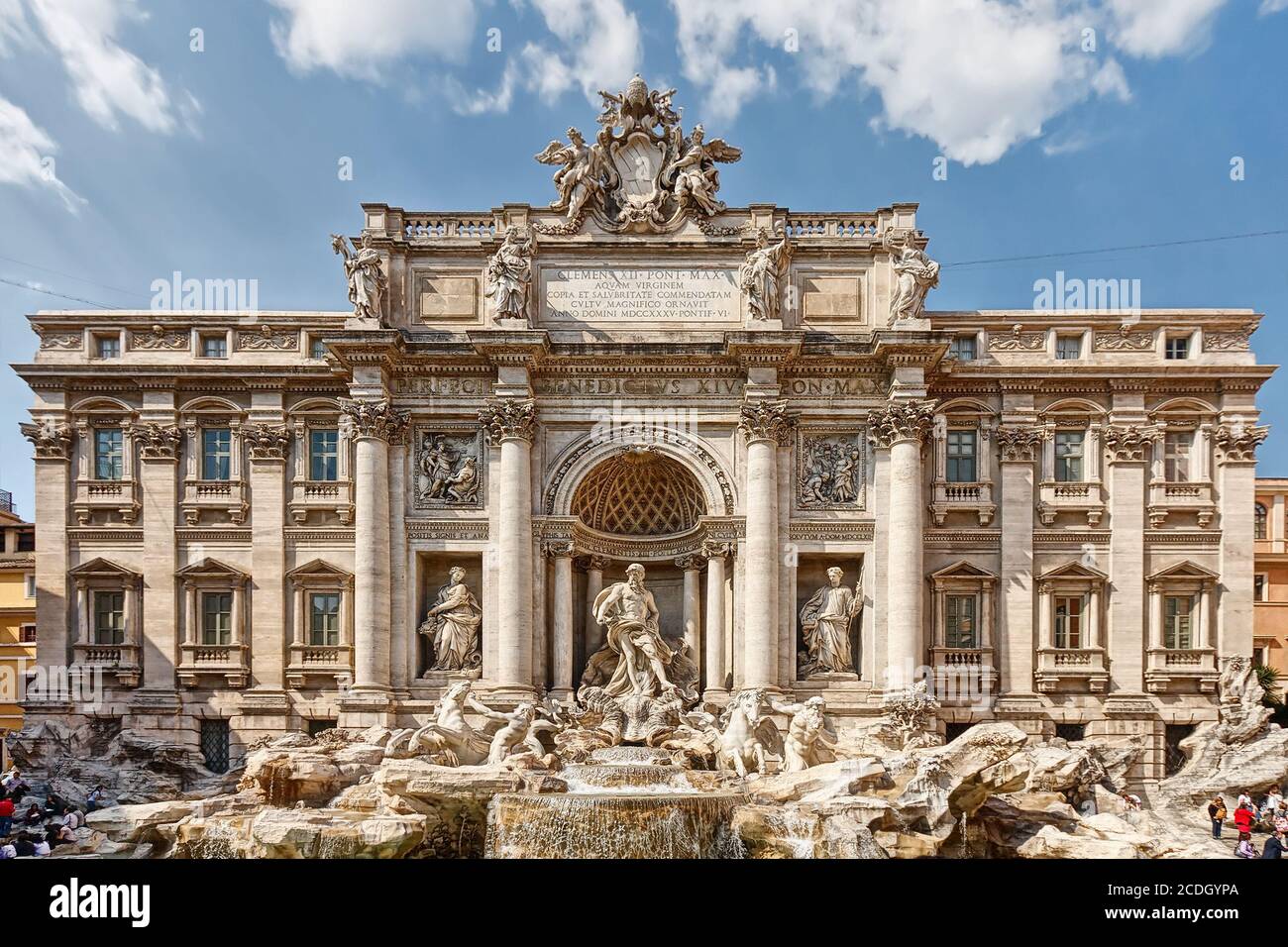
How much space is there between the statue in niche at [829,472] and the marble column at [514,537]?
24.5 feet

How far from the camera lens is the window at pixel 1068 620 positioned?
24234 mm

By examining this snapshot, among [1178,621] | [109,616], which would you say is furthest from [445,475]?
[1178,621]

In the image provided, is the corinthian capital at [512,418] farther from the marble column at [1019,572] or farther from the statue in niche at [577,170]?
the marble column at [1019,572]

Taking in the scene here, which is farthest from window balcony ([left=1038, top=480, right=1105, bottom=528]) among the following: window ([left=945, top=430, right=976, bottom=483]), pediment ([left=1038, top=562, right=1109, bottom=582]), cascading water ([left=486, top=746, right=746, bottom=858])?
cascading water ([left=486, top=746, right=746, bottom=858])

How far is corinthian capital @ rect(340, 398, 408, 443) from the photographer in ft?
76.0

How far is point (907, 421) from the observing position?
2283 cm

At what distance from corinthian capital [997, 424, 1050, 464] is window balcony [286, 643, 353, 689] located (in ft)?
62.8

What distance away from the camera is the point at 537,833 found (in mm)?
16297

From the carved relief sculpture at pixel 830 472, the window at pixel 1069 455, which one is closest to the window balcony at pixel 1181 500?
the window at pixel 1069 455

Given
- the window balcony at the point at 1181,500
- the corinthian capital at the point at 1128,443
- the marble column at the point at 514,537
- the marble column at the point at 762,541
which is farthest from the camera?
the corinthian capital at the point at 1128,443
